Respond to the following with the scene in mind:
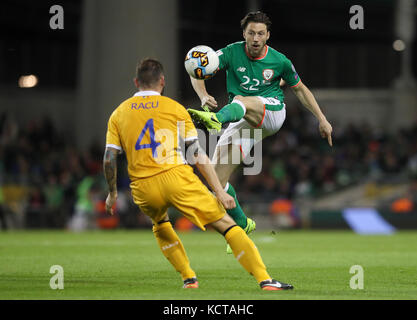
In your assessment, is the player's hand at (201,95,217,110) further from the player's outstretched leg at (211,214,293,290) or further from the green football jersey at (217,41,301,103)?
the player's outstretched leg at (211,214,293,290)

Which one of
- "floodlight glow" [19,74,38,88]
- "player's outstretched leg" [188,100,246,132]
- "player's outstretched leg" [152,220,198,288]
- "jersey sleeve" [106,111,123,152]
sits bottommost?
"player's outstretched leg" [152,220,198,288]

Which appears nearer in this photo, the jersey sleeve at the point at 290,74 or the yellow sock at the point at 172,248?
the yellow sock at the point at 172,248

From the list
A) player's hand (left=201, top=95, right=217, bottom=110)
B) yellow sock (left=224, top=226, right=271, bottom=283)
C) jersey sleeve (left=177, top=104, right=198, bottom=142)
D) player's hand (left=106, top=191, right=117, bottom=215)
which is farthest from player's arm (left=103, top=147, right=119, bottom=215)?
player's hand (left=201, top=95, right=217, bottom=110)

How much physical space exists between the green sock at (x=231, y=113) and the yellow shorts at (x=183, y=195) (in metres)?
1.07

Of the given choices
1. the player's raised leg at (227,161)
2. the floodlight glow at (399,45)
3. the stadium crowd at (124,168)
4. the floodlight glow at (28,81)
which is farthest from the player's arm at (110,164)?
the floodlight glow at (399,45)

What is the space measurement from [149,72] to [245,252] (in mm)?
1878

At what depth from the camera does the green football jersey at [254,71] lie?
30.7 feet

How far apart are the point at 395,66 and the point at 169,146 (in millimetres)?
29322

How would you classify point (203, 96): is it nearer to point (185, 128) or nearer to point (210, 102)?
point (210, 102)

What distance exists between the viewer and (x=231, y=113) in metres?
8.48

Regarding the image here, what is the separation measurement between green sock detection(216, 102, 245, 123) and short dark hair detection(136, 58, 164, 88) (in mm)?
1052

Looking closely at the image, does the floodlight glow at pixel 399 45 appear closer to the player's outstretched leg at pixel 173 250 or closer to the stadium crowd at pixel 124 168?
the stadium crowd at pixel 124 168

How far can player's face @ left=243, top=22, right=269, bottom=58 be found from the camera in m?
9.06

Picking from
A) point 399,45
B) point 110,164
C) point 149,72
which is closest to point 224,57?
point 149,72
